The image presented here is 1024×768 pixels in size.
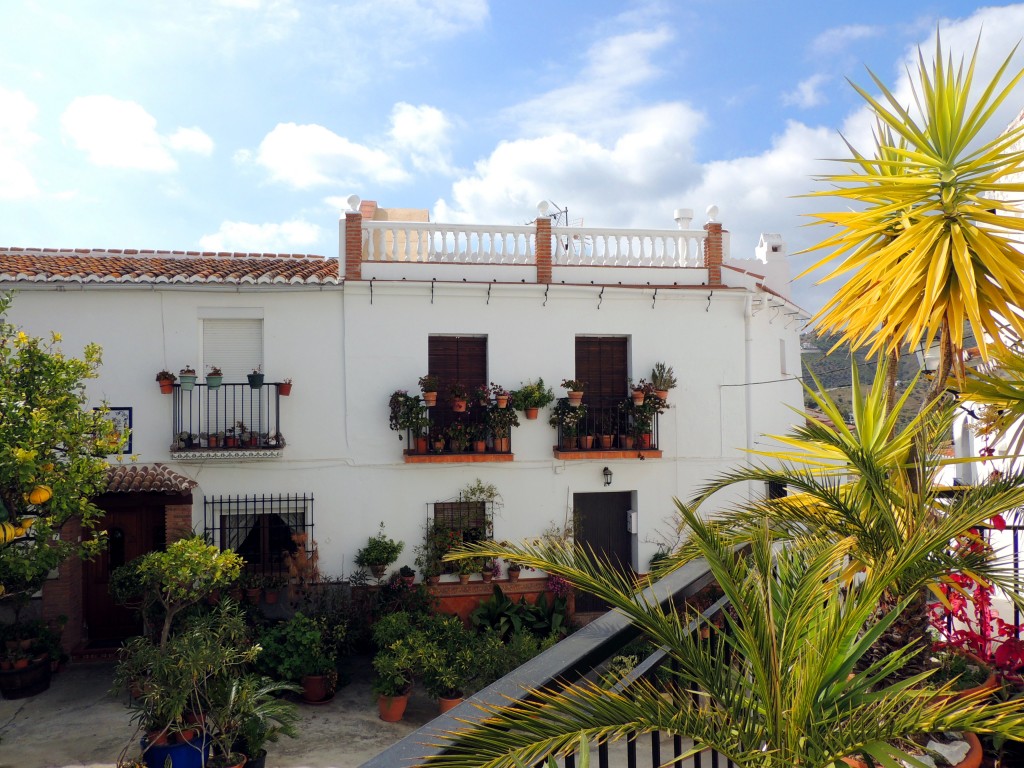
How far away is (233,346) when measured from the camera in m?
11.5

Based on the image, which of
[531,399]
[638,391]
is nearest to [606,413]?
[638,391]

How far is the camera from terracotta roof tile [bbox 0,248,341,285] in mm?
10930

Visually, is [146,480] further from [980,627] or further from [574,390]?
[980,627]

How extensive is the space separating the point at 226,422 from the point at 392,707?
4.81m

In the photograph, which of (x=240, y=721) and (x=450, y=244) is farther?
(x=450, y=244)

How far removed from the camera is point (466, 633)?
1029 centimetres

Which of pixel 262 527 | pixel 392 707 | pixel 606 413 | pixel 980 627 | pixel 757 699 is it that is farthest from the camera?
pixel 606 413

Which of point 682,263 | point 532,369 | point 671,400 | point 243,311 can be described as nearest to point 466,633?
point 532,369

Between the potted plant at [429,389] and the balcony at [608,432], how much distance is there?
6.24 ft

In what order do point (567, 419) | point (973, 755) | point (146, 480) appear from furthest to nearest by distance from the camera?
1. point (567, 419)
2. point (146, 480)
3. point (973, 755)

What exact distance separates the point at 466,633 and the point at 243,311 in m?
5.66

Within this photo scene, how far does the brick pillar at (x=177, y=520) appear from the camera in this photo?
423 inches

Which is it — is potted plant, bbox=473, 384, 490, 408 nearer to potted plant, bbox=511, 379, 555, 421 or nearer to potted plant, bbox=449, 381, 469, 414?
potted plant, bbox=449, 381, 469, 414

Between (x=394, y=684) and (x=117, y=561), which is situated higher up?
(x=117, y=561)
